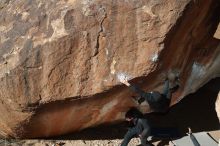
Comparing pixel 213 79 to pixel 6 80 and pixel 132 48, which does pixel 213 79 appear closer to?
pixel 132 48

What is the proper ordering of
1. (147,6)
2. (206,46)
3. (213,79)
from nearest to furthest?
(147,6) → (206,46) → (213,79)

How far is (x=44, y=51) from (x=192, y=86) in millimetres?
2484

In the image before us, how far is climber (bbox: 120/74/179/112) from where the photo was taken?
24.7 feet

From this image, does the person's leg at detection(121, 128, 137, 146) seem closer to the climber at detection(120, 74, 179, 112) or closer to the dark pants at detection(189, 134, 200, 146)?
the climber at detection(120, 74, 179, 112)

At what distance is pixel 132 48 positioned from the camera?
7457 millimetres

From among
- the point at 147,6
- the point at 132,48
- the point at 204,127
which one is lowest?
the point at 204,127

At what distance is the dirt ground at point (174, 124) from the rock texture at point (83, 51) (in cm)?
51

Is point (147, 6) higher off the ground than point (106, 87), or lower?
higher

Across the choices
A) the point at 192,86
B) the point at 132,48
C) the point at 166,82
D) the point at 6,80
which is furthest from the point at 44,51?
the point at 192,86

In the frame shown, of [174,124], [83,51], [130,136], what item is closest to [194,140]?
[130,136]

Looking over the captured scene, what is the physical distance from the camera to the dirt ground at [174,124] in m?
8.30

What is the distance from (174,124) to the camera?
885cm

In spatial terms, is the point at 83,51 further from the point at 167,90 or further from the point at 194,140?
the point at 194,140

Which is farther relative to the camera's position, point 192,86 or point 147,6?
point 192,86
